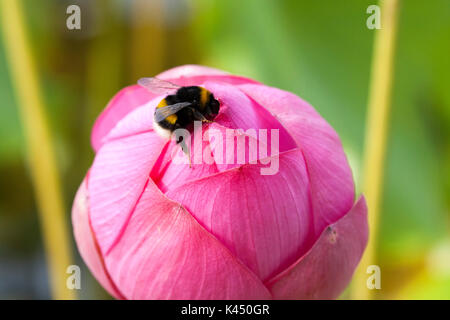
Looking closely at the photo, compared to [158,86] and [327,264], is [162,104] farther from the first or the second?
[327,264]

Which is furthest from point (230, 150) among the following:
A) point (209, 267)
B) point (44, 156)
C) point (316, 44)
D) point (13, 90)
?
point (13, 90)

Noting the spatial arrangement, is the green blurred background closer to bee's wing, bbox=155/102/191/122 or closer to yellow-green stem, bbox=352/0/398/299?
yellow-green stem, bbox=352/0/398/299

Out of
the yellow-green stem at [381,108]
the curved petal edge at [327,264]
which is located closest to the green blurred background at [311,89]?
the yellow-green stem at [381,108]

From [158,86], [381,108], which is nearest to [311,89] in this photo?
[381,108]

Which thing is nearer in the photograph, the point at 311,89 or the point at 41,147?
the point at 41,147

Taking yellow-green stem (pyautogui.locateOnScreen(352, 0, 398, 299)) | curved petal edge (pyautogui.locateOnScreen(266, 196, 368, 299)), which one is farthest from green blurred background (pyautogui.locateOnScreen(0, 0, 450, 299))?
curved petal edge (pyautogui.locateOnScreen(266, 196, 368, 299))

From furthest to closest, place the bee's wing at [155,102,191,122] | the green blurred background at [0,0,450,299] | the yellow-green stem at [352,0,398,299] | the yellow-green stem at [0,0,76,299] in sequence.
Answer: the green blurred background at [0,0,450,299]
the yellow-green stem at [0,0,76,299]
the yellow-green stem at [352,0,398,299]
the bee's wing at [155,102,191,122]

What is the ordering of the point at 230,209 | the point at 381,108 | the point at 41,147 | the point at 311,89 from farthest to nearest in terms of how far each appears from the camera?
the point at 311,89 → the point at 41,147 → the point at 381,108 → the point at 230,209
